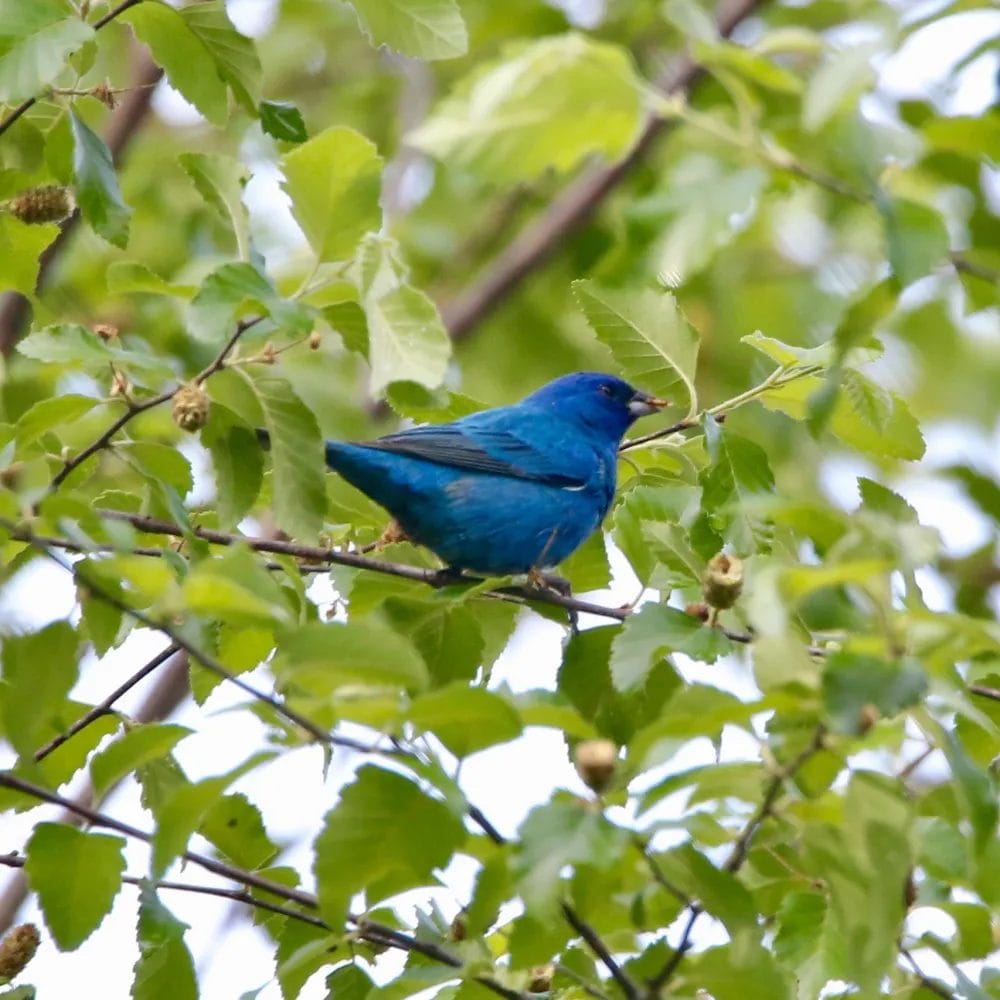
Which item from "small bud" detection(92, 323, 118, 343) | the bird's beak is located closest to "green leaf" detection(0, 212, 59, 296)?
"small bud" detection(92, 323, 118, 343)

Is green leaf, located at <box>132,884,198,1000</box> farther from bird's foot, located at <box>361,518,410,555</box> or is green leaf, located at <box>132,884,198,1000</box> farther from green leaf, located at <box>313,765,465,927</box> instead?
bird's foot, located at <box>361,518,410,555</box>

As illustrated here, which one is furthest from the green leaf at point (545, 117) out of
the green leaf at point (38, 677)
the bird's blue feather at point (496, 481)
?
the bird's blue feather at point (496, 481)

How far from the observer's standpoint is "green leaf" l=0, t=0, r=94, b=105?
3.45 m

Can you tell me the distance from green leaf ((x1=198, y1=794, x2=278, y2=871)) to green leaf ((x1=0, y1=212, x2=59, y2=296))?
54.3 inches

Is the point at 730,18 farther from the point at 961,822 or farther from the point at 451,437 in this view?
the point at 961,822

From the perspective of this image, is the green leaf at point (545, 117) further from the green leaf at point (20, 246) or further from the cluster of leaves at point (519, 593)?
the green leaf at point (20, 246)

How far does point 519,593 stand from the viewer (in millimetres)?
3969

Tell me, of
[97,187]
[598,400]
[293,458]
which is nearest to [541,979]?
[293,458]

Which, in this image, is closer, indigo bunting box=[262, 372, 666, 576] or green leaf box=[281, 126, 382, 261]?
green leaf box=[281, 126, 382, 261]

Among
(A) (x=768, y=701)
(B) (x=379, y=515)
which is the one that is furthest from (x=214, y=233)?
(A) (x=768, y=701)

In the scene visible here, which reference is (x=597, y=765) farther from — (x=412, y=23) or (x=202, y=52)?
(x=202, y=52)

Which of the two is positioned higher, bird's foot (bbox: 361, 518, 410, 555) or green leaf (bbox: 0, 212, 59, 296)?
green leaf (bbox: 0, 212, 59, 296)

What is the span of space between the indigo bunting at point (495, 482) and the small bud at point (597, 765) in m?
2.29

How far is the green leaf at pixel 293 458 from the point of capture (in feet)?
11.9
